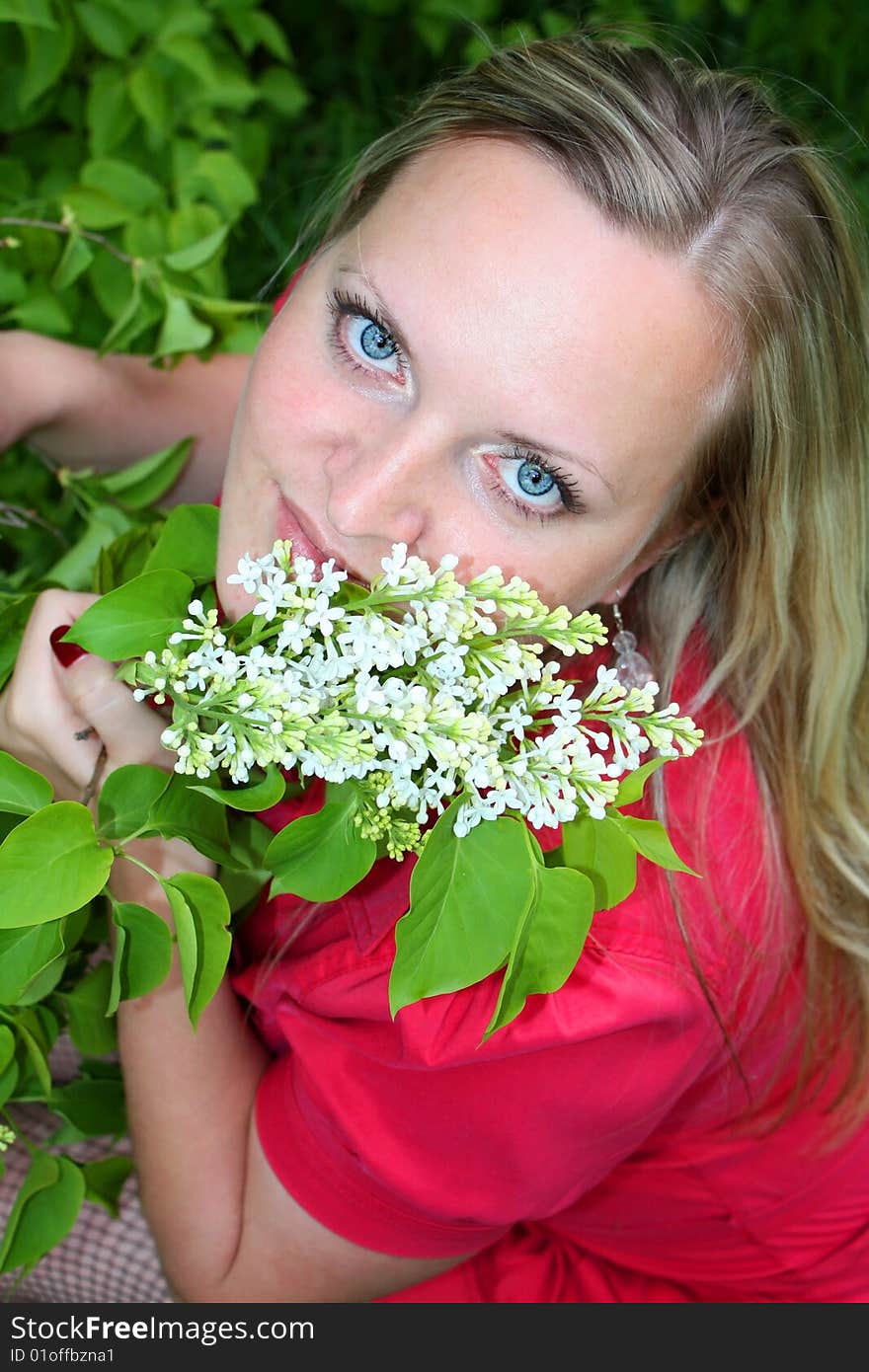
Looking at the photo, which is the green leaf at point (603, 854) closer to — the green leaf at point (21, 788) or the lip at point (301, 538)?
the lip at point (301, 538)

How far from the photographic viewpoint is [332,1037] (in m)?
1.28

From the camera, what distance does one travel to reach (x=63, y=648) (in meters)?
1.15

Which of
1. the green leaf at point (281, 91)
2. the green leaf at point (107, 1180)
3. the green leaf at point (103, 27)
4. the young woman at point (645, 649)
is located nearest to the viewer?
the young woman at point (645, 649)

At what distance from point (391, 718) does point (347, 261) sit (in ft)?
1.56

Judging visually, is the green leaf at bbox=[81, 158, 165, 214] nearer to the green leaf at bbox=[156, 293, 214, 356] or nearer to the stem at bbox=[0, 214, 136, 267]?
the stem at bbox=[0, 214, 136, 267]

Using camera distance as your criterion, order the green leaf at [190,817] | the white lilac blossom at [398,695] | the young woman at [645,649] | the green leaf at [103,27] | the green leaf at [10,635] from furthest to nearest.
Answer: the green leaf at [103,27] → the green leaf at [10,635] → the young woman at [645,649] → the green leaf at [190,817] → the white lilac blossom at [398,695]

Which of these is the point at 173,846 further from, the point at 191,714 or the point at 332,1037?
the point at 191,714

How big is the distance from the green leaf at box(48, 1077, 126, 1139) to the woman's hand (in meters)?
0.40

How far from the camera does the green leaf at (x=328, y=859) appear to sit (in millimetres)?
970

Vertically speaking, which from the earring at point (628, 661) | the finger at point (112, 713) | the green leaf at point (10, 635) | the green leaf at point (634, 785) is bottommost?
the green leaf at point (10, 635)

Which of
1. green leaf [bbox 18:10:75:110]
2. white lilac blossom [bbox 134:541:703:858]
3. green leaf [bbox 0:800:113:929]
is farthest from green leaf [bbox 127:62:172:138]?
green leaf [bbox 0:800:113:929]

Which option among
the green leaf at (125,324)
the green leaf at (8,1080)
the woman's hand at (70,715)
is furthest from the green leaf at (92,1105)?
the green leaf at (125,324)

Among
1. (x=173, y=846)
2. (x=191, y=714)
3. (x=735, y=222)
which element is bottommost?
(x=173, y=846)
